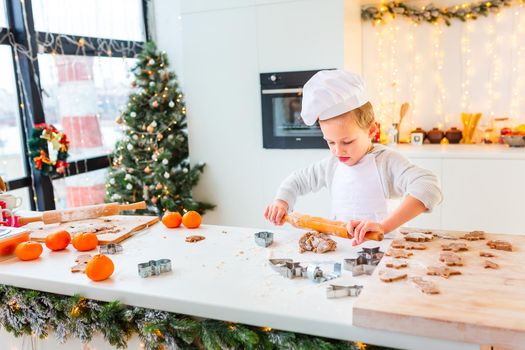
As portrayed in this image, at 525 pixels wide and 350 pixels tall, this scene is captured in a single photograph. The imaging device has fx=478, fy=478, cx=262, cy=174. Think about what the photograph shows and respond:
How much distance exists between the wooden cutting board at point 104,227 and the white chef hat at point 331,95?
0.80m

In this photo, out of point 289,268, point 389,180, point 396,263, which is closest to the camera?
point 396,263

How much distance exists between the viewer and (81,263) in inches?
59.9

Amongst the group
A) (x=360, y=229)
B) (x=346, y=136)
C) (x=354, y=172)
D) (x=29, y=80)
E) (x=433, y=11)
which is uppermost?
(x=433, y=11)

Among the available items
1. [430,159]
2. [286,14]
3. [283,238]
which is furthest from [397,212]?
[286,14]

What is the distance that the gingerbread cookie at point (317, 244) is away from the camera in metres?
1.53

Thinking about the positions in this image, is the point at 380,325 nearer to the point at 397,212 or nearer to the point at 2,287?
the point at 397,212

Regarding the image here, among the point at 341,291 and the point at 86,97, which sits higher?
the point at 86,97

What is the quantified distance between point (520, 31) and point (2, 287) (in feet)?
11.9

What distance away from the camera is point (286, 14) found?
3.45m

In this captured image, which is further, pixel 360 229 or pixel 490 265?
pixel 360 229

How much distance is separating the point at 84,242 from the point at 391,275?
1.06m

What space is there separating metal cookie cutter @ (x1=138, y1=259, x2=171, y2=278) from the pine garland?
0.12m

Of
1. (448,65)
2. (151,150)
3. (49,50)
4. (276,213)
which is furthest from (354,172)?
(49,50)

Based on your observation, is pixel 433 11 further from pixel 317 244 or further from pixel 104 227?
pixel 104 227
